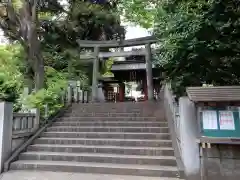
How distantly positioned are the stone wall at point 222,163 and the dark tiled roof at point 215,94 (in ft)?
3.06

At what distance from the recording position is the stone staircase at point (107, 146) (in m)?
5.90

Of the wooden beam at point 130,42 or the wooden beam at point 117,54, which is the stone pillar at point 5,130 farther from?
the wooden beam at point 117,54

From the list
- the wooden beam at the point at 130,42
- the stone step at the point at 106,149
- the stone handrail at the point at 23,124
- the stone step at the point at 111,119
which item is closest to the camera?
the stone step at the point at 106,149

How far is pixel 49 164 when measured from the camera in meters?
6.14

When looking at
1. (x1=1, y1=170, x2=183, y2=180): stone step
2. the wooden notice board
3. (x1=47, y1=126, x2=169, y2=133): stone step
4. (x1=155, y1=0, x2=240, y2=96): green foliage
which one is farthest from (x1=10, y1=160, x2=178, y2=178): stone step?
(x1=155, y1=0, x2=240, y2=96): green foliage

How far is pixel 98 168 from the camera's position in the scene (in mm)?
5840

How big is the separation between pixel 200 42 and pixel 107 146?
3.67 m

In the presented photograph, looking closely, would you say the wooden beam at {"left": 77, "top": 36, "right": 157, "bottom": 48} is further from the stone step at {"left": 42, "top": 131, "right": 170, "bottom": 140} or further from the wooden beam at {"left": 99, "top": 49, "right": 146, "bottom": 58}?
the stone step at {"left": 42, "top": 131, "right": 170, "bottom": 140}

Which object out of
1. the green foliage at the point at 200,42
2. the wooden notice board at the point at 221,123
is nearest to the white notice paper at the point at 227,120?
the wooden notice board at the point at 221,123

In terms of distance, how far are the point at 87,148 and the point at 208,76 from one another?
3693mm

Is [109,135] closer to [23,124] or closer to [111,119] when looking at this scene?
[111,119]

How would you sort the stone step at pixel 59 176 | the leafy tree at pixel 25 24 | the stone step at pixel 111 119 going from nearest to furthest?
the stone step at pixel 59 176, the stone step at pixel 111 119, the leafy tree at pixel 25 24

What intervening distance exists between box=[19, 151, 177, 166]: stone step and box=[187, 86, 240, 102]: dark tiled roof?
1871 millimetres

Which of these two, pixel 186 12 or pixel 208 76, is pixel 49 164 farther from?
pixel 186 12
